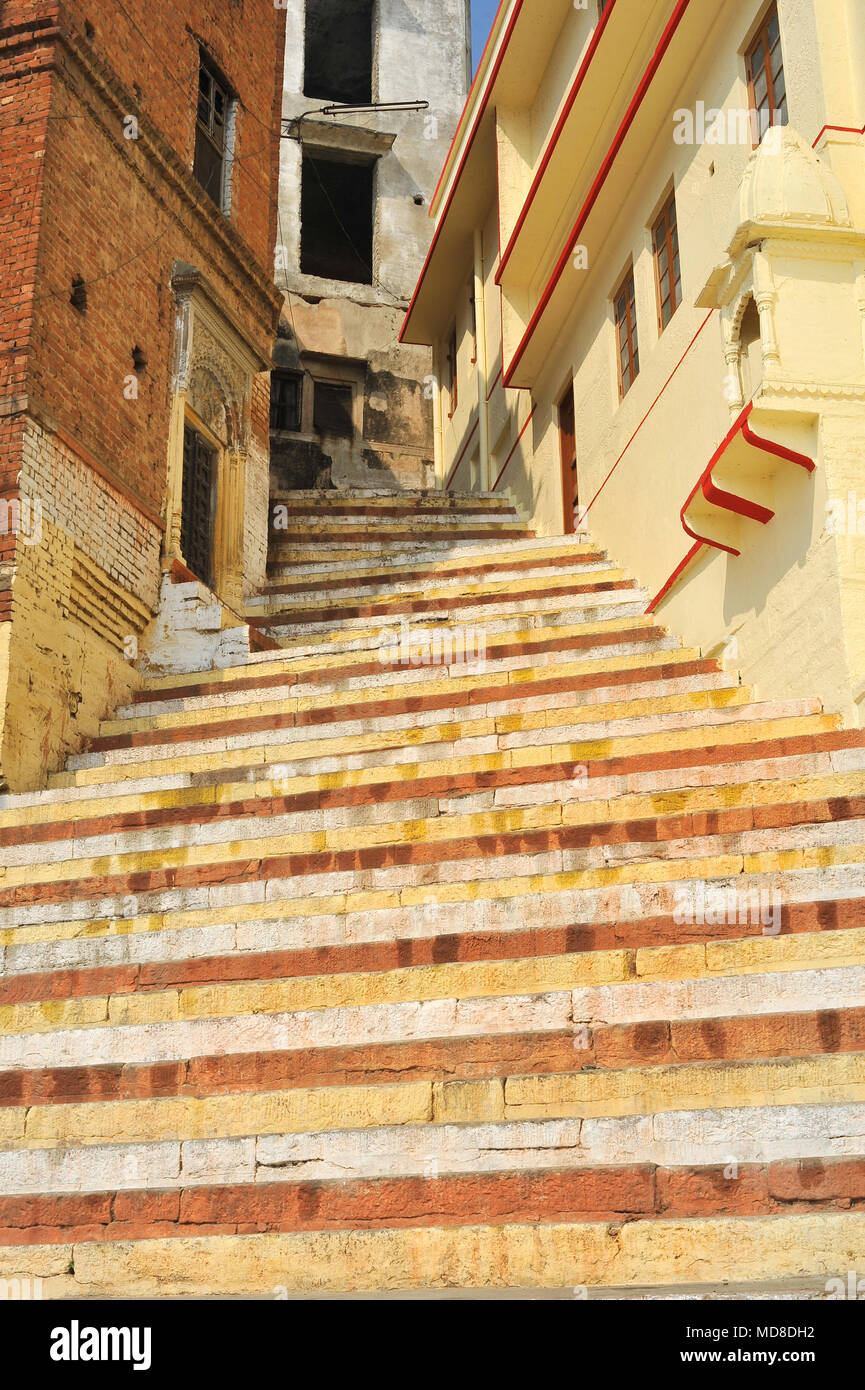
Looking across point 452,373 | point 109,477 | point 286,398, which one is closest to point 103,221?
point 109,477

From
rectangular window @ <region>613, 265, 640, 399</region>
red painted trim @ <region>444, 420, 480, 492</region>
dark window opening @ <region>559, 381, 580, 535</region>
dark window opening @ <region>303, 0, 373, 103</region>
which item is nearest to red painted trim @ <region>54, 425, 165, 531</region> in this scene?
rectangular window @ <region>613, 265, 640, 399</region>

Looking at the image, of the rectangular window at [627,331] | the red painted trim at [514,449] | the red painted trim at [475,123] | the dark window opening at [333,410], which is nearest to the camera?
the rectangular window at [627,331]

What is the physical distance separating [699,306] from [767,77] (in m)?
1.85

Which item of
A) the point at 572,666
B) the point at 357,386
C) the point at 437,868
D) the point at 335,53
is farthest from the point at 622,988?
the point at 335,53

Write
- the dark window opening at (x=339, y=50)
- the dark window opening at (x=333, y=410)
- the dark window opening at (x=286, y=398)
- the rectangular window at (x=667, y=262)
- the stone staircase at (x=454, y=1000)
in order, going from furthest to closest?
the dark window opening at (x=339, y=50), the dark window opening at (x=333, y=410), the dark window opening at (x=286, y=398), the rectangular window at (x=667, y=262), the stone staircase at (x=454, y=1000)

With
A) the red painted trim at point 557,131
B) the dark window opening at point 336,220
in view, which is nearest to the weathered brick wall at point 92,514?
the red painted trim at point 557,131

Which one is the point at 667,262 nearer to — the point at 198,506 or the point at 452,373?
the point at 198,506

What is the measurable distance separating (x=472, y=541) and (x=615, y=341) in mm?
2843

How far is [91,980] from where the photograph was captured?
7012 mm

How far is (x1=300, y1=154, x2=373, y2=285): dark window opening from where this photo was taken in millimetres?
26594

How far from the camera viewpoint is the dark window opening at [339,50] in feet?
91.5

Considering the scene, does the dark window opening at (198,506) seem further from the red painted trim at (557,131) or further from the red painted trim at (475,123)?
the red painted trim at (475,123)

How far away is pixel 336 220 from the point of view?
1068 inches

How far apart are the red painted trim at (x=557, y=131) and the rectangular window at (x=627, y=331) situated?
1.79 meters
